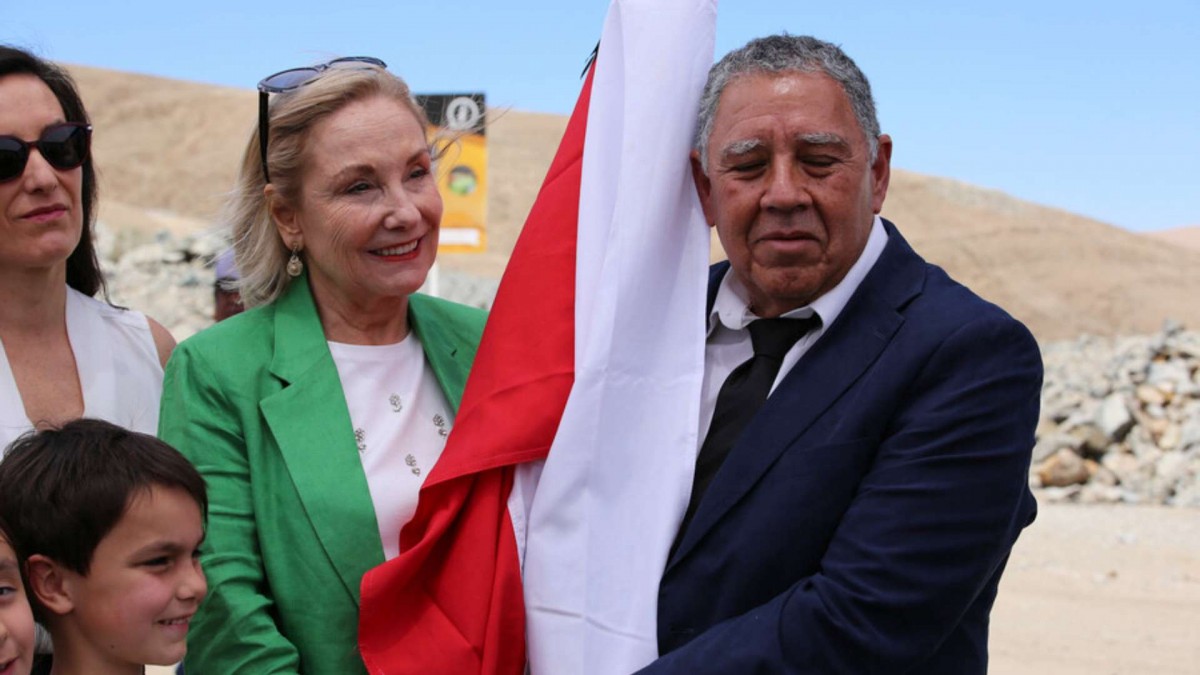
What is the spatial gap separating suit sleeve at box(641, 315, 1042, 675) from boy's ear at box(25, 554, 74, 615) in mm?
1230

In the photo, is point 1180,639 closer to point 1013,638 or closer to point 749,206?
point 1013,638

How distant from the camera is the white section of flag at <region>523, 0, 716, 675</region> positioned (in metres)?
2.89

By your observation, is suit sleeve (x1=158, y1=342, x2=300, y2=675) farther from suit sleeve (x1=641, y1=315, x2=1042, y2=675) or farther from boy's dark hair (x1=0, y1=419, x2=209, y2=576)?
suit sleeve (x1=641, y1=315, x2=1042, y2=675)

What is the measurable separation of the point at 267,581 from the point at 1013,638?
19.3ft

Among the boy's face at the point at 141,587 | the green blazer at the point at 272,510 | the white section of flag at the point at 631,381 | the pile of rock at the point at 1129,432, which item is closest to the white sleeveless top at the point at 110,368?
the green blazer at the point at 272,510

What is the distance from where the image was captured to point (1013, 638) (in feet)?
26.0

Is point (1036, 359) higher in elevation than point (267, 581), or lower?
higher

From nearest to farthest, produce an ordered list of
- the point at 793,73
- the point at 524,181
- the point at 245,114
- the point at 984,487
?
the point at 984,487, the point at 793,73, the point at 524,181, the point at 245,114

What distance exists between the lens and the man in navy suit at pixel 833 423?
260 centimetres

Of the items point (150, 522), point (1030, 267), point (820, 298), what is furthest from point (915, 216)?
point (150, 522)

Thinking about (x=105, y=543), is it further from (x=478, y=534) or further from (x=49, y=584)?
(x=478, y=534)

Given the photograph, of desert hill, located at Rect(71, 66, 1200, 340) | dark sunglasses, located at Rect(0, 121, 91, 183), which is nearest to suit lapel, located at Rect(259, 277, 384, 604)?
dark sunglasses, located at Rect(0, 121, 91, 183)

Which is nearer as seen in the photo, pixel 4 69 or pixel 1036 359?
pixel 1036 359

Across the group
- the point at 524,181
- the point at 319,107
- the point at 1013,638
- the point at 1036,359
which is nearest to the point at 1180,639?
the point at 1013,638
